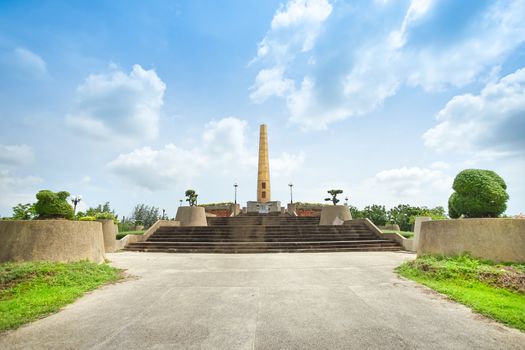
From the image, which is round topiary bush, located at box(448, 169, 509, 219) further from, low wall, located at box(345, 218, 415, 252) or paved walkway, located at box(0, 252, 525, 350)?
low wall, located at box(345, 218, 415, 252)

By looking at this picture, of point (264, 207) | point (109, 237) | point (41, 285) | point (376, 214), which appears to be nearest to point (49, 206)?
point (41, 285)

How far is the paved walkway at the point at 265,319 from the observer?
124 inches

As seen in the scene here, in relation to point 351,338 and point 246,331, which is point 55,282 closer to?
point 246,331

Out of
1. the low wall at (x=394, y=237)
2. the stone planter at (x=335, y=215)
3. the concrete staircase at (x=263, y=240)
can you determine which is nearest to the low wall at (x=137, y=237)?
the concrete staircase at (x=263, y=240)

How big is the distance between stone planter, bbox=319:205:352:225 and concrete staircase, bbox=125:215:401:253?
1.50 meters

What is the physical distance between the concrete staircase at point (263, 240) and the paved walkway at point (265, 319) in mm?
7062

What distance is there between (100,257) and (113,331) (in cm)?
650

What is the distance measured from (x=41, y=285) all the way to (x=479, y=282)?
367 inches

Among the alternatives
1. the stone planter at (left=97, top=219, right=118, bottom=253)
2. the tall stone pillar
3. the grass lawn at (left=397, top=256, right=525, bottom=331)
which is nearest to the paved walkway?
the grass lawn at (left=397, top=256, right=525, bottom=331)

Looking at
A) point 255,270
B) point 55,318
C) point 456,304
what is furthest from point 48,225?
point 456,304

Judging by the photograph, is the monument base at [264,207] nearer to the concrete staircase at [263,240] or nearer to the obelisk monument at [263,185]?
the obelisk monument at [263,185]

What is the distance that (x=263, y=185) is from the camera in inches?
1561

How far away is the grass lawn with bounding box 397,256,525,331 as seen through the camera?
4.06 m

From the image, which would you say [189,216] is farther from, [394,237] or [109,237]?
[394,237]
